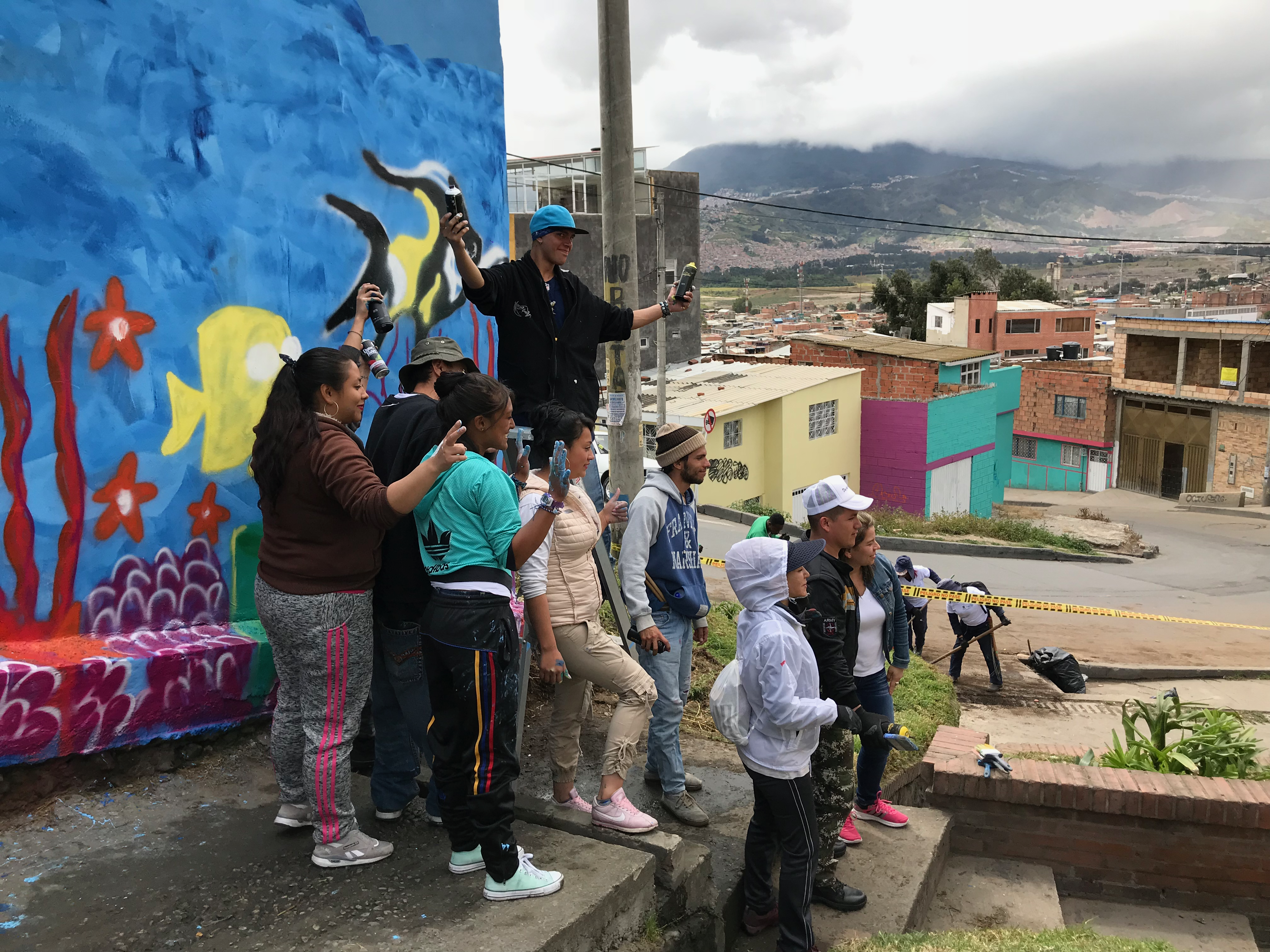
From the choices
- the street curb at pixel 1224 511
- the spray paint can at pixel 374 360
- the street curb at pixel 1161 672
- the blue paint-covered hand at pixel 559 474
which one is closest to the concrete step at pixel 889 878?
the blue paint-covered hand at pixel 559 474

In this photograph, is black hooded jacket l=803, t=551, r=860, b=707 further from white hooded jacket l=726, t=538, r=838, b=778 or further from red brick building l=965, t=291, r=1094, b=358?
red brick building l=965, t=291, r=1094, b=358

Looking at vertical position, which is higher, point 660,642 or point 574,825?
point 660,642

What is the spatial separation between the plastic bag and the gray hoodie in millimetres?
437

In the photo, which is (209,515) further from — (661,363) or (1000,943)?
(661,363)

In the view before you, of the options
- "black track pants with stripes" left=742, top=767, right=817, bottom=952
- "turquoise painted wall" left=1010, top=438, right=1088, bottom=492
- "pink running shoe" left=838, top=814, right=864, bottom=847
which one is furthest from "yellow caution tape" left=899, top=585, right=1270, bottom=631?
"turquoise painted wall" left=1010, top=438, right=1088, bottom=492

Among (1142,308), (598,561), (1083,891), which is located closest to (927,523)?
(1083,891)

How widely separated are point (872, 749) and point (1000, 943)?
996 millimetres

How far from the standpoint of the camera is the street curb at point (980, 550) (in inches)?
708

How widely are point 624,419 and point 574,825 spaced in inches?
172

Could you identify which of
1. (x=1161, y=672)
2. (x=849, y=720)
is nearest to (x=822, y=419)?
(x=1161, y=672)

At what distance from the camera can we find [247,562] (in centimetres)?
424

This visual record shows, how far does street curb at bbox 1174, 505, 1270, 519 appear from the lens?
29.0m

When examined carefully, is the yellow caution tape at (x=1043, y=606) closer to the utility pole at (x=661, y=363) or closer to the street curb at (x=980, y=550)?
the street curb at (x=980, y=550)

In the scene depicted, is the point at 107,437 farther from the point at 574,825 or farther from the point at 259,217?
the point at 574,825
